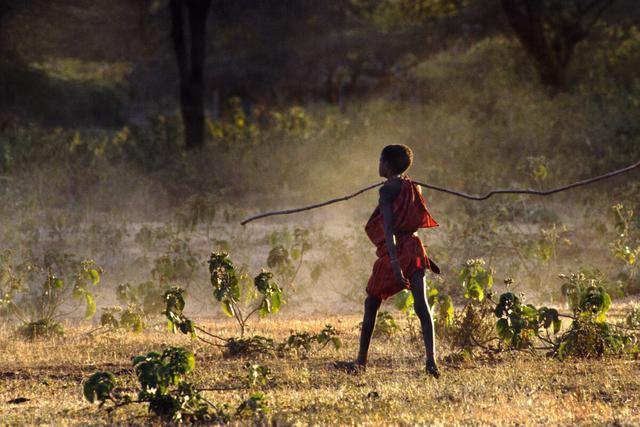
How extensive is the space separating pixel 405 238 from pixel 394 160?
47cm

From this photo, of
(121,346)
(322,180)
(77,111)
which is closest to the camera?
(121,346)

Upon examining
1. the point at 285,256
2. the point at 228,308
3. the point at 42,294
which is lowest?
the point at 228,308

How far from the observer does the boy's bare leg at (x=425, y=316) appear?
6535 millimetres

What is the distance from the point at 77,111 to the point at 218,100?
4680mm

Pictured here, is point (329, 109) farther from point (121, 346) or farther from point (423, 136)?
point (121, 346)

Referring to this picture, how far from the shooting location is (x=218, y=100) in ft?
104

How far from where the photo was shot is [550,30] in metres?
21.4

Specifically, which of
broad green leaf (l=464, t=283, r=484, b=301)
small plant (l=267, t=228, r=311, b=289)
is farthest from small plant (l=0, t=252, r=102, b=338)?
broad green leaf (l=464, t=283, r=484, b=301)

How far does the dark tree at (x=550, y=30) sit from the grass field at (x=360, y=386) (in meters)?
13.0

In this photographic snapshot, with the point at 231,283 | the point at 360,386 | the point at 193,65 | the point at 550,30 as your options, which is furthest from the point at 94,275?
the point at 550,30

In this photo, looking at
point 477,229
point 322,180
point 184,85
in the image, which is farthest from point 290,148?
point 477,229

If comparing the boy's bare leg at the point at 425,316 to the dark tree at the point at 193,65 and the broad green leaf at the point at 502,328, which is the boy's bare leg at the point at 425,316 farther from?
the dark tree at the point at 193,65

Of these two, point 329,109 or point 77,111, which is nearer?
point 329,109

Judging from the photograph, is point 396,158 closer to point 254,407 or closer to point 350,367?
point 350,367
